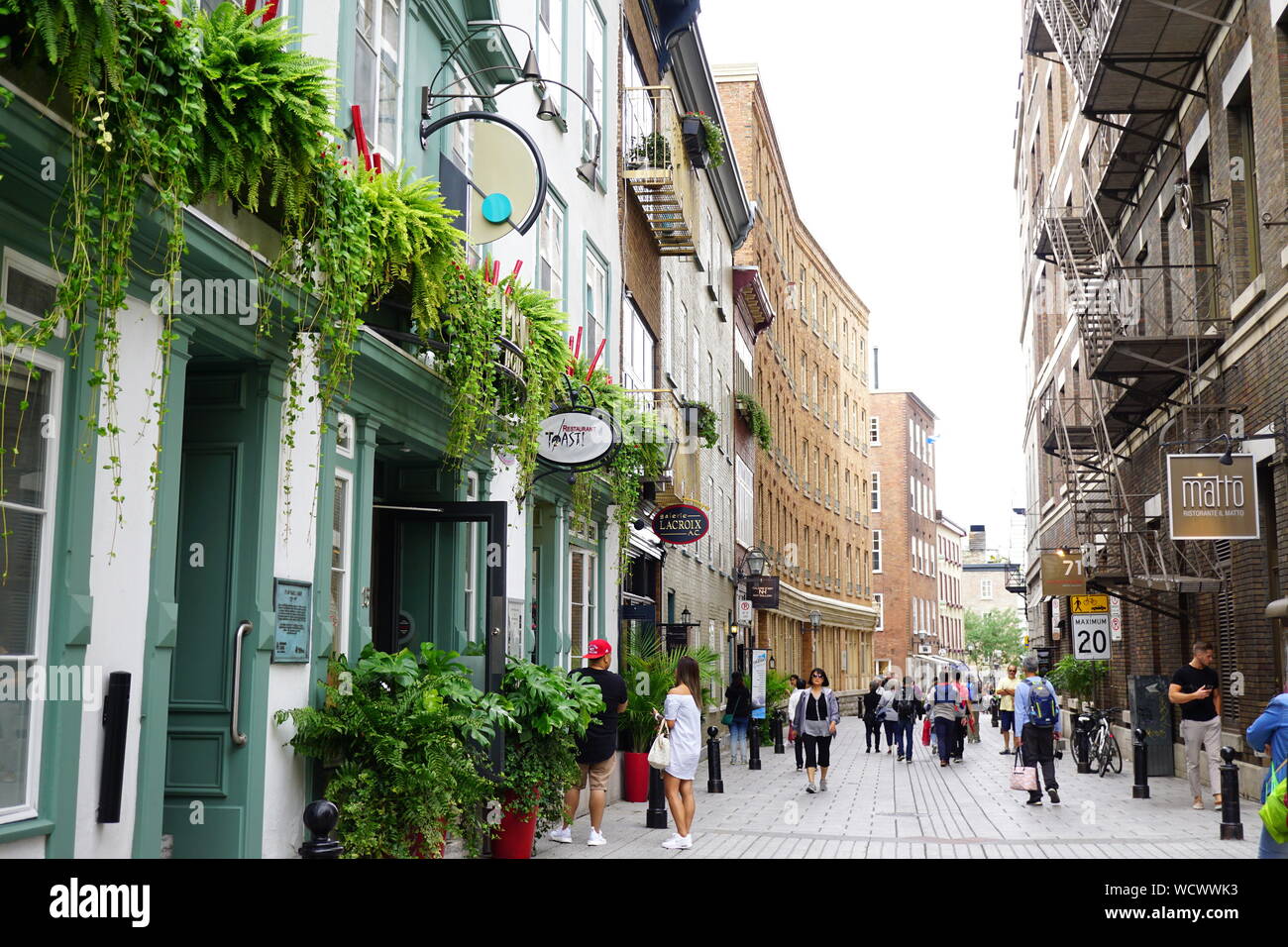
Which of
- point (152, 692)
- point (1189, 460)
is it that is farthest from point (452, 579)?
point (1189, 460)

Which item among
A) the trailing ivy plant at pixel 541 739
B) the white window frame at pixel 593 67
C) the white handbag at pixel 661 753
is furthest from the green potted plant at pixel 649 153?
the trailing ivy plant at pixel 541 739

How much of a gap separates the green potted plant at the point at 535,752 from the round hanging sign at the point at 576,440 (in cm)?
223

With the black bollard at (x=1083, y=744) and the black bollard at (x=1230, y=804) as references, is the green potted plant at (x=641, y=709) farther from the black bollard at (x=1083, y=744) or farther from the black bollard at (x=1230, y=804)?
the black bollard at (x=1083, y=744)

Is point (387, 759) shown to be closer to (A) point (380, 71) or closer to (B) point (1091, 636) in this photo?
(A) point (380, 71)

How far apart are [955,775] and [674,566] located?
6.24m

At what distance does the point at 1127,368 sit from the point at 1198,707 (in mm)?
5222

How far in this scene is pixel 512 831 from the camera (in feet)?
36.1

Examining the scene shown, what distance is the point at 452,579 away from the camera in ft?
39.5

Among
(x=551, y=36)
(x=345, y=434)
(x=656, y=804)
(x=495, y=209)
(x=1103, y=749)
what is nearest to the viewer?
(x=345, y=434)

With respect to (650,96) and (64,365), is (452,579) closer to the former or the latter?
(64,365)

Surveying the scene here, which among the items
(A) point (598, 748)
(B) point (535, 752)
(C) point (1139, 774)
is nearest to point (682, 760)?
(A) point (598, 748)

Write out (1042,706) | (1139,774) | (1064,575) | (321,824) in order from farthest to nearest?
(1064,575), (1139,774), (1042,706), (321,824)

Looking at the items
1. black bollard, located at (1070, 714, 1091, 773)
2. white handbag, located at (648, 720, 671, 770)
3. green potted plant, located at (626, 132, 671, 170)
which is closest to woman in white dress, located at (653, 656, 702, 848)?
white handbag, located at (648, 720, 671, 770)

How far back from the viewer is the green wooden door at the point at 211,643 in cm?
789
